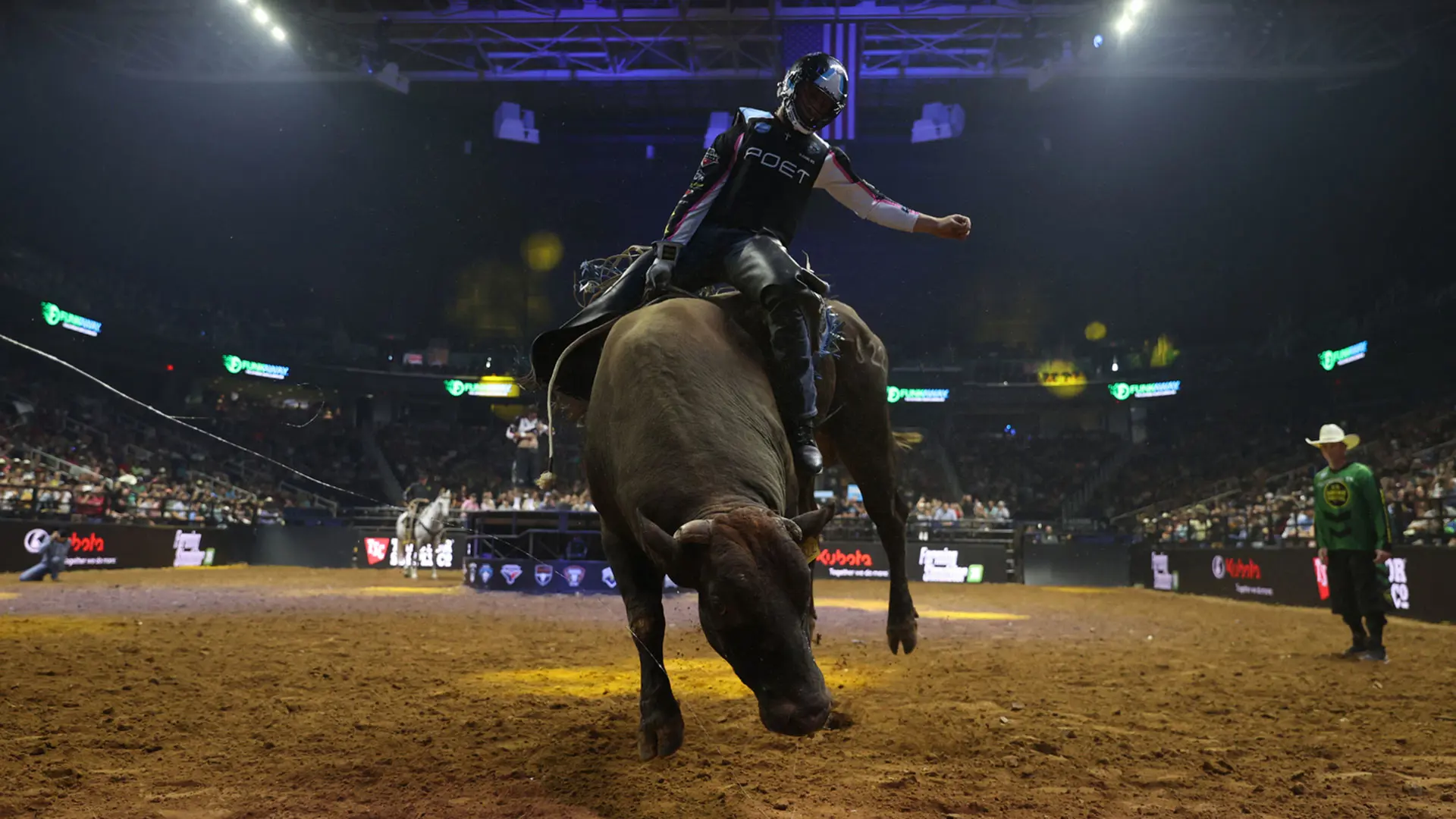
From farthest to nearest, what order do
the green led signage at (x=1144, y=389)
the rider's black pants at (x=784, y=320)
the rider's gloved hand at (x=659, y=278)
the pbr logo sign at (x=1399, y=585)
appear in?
the green led signage at (x=1144, y=389), the pbr logo sign at (x=1399, y=585), the rider's gloved hand at (x=659, y=278), the rider's black pants at (x=784, y=320)

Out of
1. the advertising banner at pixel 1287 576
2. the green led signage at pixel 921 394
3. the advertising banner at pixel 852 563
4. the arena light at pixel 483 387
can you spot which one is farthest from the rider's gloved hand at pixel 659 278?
the green led signage at pixel 921 394

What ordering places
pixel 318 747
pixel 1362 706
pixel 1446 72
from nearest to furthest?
pixel 318 747, pixel 1362 706, pixel 1446 72

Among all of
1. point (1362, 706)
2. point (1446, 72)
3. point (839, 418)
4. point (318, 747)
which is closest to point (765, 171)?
point (839, 418)

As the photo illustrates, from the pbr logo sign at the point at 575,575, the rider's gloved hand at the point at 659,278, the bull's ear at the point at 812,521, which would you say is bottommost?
the pbr logo sign at the point at 575,575

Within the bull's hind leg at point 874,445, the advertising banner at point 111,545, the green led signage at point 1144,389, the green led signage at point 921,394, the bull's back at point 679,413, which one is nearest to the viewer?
the bull's back at point 679,413

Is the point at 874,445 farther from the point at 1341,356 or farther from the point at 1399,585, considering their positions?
the point at 1341,356

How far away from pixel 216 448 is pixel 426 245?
13.4 meters

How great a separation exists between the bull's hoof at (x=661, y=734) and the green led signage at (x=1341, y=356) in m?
35.9

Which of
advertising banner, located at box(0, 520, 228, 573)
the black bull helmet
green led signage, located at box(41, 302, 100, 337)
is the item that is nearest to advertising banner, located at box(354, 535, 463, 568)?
advertising banner, located at box(0, 520, 228, 573)

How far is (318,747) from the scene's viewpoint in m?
4.40

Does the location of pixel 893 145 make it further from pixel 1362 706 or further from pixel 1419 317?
pixel 1362 706

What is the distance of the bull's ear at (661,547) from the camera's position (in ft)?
8.74

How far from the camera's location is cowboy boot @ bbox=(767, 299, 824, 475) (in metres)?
3.98

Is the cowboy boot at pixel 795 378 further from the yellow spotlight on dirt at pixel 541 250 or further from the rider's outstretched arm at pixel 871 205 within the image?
the yellow spotlight on dirt at pixel 541 250
